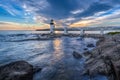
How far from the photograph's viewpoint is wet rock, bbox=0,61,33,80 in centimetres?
766

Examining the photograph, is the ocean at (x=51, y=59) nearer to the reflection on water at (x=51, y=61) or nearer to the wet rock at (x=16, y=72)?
the reflection on water at (x=51, y=61)

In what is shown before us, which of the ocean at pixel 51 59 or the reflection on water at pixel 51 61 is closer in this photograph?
the reflection on water at pixel 51 61

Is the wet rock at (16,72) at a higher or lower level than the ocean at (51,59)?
higher

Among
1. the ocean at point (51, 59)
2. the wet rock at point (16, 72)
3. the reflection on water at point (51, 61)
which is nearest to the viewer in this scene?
the wet rock at point (16, 72)

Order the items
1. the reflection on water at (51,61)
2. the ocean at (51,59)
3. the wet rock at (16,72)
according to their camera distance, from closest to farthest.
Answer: the wet rock at (16,72) → the reflection on water at (51,61) → the ocean at (51,59)

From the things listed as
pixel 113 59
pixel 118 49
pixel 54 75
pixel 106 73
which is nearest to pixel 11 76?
pixel 54 75

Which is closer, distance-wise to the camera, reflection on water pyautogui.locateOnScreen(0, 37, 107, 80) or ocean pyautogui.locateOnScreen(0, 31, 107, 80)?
reflection on water pyautogui.locateOnScreen(0, 37, 107, 80)

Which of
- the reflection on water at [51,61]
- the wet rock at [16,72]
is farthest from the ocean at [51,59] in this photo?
the wet rock at [16,72]

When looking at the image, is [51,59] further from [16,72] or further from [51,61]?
[16,72]

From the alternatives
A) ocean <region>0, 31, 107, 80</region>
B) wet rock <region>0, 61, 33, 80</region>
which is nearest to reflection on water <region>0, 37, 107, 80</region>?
ocean <region>0, 31, 107, 80</region>

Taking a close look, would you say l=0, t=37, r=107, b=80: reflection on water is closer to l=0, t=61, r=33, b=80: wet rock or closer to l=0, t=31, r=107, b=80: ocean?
l=0, t=31, r=107, b=80: ocean

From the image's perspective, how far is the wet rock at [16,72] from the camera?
766cm

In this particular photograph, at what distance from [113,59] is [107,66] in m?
0.63

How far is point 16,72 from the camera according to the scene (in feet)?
26.3
